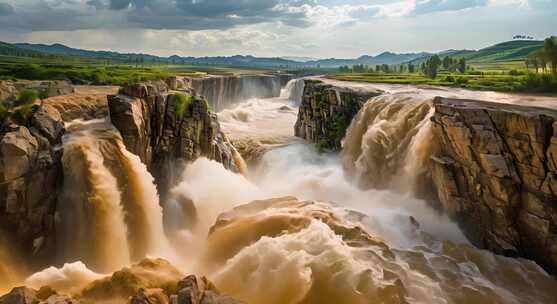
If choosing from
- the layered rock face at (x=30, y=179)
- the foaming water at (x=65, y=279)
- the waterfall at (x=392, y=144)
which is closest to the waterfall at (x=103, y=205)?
the layered rock face at (x=30, y=179)

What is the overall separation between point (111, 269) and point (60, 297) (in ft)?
23.5

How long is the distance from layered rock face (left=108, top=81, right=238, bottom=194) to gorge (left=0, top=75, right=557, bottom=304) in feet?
0.32

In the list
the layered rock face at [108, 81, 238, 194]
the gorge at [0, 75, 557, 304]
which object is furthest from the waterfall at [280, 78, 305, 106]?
the gorge at [0, 75, 557, 304]

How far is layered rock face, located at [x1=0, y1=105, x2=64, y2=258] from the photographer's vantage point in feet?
54.4

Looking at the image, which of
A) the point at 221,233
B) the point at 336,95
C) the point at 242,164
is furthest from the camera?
the point at 336,95

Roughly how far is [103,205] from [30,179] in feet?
10.7

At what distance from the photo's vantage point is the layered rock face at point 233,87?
66.1 meters

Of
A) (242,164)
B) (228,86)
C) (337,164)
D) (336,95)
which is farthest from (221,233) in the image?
(228,86)

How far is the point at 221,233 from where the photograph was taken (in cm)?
1970

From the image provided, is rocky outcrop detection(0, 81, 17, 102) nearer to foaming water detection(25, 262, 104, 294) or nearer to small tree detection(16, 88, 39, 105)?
small tree detection(16, 88, 39, 105)

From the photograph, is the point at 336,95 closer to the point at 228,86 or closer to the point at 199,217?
the point at 199,217

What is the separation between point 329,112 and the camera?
41969 millimetres

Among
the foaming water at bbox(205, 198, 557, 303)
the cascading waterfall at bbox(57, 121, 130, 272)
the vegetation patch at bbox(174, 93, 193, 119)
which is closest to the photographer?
the foaming water at bbox(205, 198, 557, 303)

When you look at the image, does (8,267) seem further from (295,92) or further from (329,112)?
(295,92)
